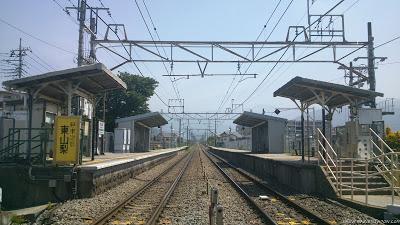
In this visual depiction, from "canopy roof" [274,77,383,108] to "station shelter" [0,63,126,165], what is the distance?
675 cm

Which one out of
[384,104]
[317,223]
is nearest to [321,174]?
[317,223]

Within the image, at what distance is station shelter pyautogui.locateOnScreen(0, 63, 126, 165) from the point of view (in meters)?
14.8

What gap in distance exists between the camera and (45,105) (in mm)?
18484

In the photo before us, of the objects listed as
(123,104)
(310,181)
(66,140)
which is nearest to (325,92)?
(310,181)

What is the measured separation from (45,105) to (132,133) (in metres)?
19.5

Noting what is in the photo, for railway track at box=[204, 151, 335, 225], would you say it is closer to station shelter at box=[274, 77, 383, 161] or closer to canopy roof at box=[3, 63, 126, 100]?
station shelter at box=[274, 77, 383, 161]

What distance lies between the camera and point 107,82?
59.4 ft

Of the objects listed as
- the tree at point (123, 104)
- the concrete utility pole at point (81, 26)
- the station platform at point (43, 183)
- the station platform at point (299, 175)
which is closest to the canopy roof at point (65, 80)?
the station platform at point (43, 183)

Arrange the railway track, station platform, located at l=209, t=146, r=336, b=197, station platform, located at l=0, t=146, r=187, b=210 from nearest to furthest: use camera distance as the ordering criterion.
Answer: the railway track, station platform, located at l=0, t=146, r=187, b=210, station platform, located at l=209, t=146, r=336, b=197

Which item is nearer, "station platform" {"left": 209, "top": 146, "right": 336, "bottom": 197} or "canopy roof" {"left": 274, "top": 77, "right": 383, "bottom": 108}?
"station platform" {"left": 209, "top": 146, "right": 336, "bottom": 197}

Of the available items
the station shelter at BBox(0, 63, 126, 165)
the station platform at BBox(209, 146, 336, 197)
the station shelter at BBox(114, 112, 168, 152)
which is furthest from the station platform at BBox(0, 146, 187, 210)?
the station shelter at BBox(114, 112, 168, 152)

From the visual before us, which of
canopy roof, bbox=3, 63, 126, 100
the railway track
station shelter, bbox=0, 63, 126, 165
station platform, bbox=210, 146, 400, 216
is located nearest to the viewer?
the railway track

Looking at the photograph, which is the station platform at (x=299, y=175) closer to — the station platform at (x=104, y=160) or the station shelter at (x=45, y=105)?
the station platform at (x=104, y=160)

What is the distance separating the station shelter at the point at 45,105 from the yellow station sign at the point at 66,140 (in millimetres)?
268
